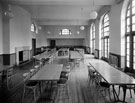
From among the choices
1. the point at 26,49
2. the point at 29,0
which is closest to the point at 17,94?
the point at 29,0

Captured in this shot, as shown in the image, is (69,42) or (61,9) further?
(69,42)

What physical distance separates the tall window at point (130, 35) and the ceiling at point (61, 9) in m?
1.13

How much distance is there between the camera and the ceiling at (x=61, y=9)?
6188mm

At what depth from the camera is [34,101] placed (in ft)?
10.3

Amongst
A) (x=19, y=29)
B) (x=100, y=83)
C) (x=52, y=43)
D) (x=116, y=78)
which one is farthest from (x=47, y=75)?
(x=52, y=43)

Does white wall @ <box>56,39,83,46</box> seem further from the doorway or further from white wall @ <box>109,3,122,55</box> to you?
white wall @ <box>109,3,122,55</box>

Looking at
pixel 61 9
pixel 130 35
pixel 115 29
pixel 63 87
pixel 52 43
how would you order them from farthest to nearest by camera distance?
pixel 52 43 → pixel 61 9 → pixel 115 29 → pixel 130 35 → pixel 63 87

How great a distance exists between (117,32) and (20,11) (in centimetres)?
655

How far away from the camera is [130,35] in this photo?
541 centimetres

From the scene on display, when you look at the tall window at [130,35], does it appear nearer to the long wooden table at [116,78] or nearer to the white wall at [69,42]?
the long wooden table at [116,78]

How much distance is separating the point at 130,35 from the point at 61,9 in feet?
18.1

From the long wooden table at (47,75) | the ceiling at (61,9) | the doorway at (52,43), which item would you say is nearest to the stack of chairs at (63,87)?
the long wooden table at (47,75)

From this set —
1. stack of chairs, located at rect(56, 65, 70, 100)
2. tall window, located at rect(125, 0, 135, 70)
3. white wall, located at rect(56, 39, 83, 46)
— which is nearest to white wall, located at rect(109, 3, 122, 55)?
tall window, located at rect(125, 0, 135, 70)

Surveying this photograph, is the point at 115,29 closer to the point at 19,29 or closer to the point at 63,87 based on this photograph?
the point at 63,87
